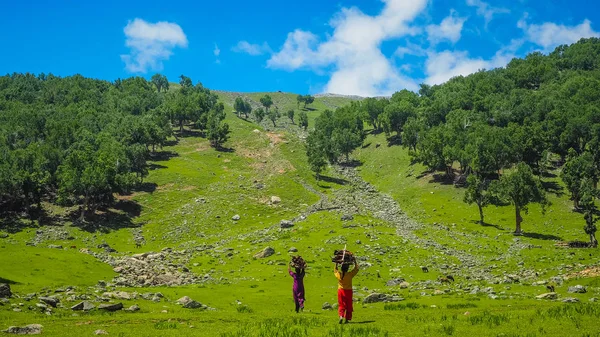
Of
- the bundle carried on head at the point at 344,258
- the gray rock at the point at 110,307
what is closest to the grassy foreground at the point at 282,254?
the gray rock at the point at 110,307

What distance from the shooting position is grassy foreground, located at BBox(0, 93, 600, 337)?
69.9 feet

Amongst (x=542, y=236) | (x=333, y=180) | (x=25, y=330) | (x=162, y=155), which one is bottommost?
(x=542, y=236)

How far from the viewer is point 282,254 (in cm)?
6788

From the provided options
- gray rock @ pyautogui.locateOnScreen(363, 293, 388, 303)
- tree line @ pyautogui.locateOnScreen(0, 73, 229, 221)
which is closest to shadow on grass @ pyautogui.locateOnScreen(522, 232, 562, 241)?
gray rock @ pyautogui.locateOnScreen(363, 293, 388, 303)

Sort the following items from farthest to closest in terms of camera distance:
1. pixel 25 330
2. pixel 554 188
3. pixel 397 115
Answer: pixel 397 115, pixel 554 188, pixel 25 330

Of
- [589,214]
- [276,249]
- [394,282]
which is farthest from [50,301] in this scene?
[589,214]

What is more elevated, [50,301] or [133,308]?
[50,301]

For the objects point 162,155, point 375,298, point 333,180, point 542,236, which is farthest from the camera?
point 162,155

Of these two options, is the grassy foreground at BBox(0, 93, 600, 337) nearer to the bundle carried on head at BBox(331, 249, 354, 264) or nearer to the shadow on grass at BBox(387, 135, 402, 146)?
the bundle carried on head at BBox(331, 249, 354, 264)

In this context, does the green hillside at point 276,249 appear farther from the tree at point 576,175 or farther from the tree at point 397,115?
the tree at point 397,115

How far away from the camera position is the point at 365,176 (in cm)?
14788

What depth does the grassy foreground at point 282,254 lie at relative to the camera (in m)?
21.3

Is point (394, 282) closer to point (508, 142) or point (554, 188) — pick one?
point (554, 188)

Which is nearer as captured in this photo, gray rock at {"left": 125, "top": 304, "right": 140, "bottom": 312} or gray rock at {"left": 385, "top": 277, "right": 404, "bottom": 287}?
gray rock at {"left": 125, "top": 304, "right": 140, "bottom": 312}
